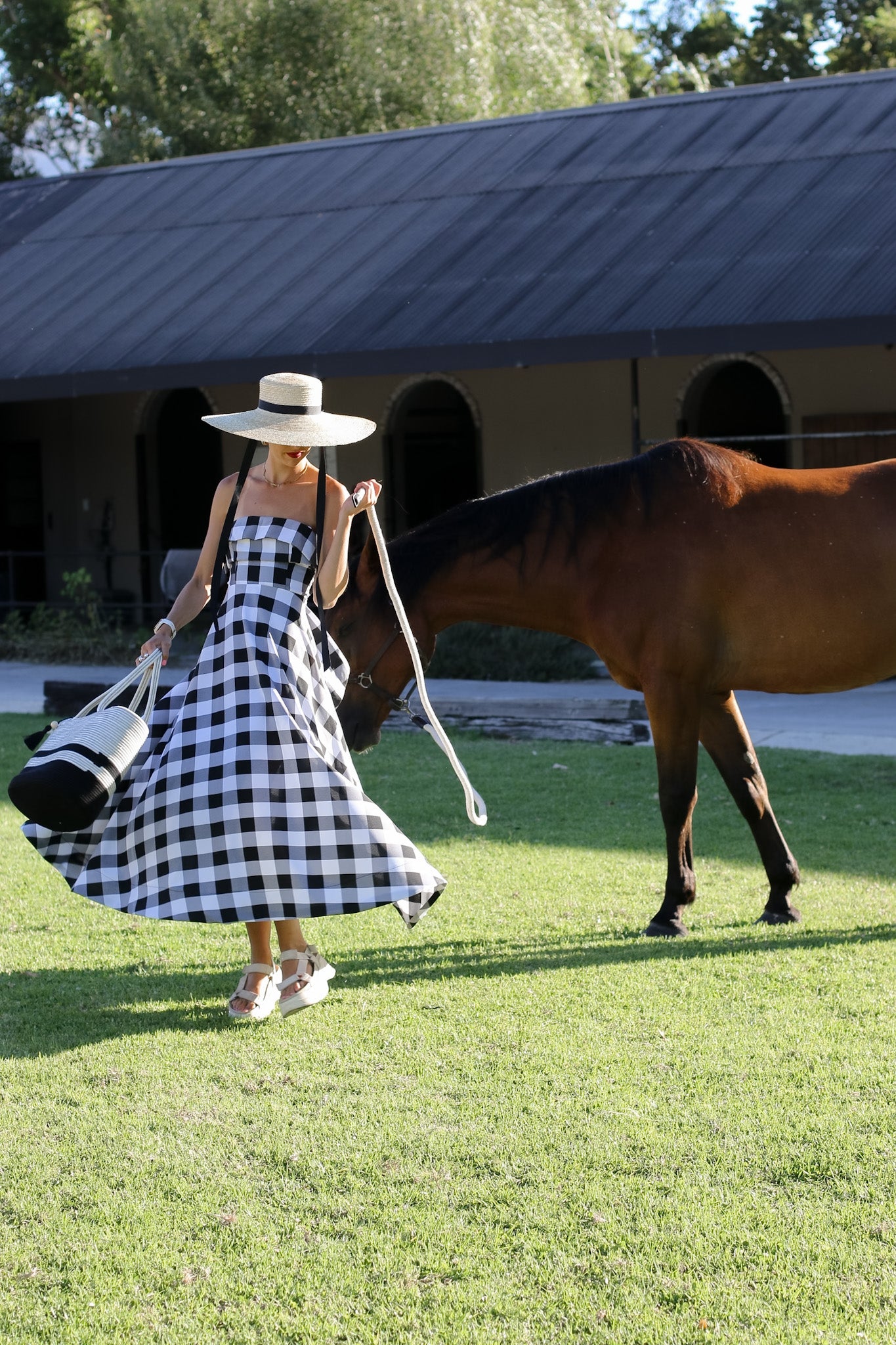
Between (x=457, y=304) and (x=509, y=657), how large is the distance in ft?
10.1

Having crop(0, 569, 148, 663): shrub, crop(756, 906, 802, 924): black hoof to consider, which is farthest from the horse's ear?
crop(0, 569, 148, 663): shrub

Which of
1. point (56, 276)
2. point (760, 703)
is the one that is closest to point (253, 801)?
point (760, 703)

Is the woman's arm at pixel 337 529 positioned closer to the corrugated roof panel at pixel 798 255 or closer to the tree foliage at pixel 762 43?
the corrugated roof panel at pixel 798 255

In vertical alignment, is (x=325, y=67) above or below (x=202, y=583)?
above

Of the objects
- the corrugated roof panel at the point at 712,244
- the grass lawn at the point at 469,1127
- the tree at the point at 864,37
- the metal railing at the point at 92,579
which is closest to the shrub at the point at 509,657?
the corrugated roof panel at the point at 712,244

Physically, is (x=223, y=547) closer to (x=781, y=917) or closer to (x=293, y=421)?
(x=293, y=421)

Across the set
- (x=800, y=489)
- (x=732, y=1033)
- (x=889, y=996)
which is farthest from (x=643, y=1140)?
(x=800, y=489)

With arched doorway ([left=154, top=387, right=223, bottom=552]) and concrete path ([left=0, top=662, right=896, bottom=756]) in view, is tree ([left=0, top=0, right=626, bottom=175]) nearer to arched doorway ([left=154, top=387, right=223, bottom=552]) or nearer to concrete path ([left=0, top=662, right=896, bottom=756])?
arched doorway ([left=154, top=387, right=223, bottom=552])

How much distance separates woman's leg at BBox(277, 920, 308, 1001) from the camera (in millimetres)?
4418

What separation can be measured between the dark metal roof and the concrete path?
2643 millimetres

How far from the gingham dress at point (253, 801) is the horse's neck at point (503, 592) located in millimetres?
1020

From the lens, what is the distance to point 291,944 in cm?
446

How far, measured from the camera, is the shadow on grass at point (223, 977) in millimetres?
4371

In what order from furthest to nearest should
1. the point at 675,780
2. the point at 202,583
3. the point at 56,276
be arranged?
the point at 56,276
the point at 675,780
the point at 202,583
